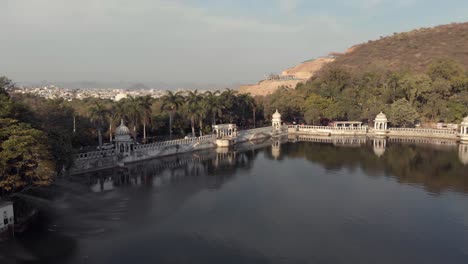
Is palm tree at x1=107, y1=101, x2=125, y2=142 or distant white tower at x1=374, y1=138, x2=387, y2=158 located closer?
palm tree at x1=107, y1=101, x2=125, y2=142

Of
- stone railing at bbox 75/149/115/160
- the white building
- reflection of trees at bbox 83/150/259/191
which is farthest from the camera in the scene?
stone railing at bbox 75/149/115/160

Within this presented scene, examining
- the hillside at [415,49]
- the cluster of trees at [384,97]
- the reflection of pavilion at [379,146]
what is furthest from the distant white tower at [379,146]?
the hillside at [415,49]

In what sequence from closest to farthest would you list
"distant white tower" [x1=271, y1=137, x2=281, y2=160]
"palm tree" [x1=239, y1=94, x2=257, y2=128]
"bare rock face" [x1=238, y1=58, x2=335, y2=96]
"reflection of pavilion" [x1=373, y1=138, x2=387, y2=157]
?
1. "distant white tower" [x1=271, y1=137, x2=281, y2=160]
2. "reflection of pavilion" [x1=373, y1=138, x2=387, y2=157]
3. "palm tree" [x1=239, y1=94, x2=257, y2=128]
4. "bare rock face" [x1=238, y1=58, x2=335, y2=96]

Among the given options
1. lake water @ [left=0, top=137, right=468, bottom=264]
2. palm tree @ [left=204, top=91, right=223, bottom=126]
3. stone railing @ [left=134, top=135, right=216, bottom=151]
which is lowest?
lake water @ [left=0, top=137, right=468, bottom=264]

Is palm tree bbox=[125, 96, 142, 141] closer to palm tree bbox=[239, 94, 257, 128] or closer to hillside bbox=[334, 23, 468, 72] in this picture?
palm tree bbox=[239, 94, 257, 128]

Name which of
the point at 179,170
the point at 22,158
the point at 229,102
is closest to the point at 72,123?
the point at 179,170

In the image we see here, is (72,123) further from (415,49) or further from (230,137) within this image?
(415,49)

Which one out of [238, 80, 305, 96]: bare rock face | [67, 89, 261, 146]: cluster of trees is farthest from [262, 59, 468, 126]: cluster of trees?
[238, 80, 305, 96]: bare rock face

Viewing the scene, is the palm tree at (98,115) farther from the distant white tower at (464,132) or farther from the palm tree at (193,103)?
the distant white tower at (464,132)
